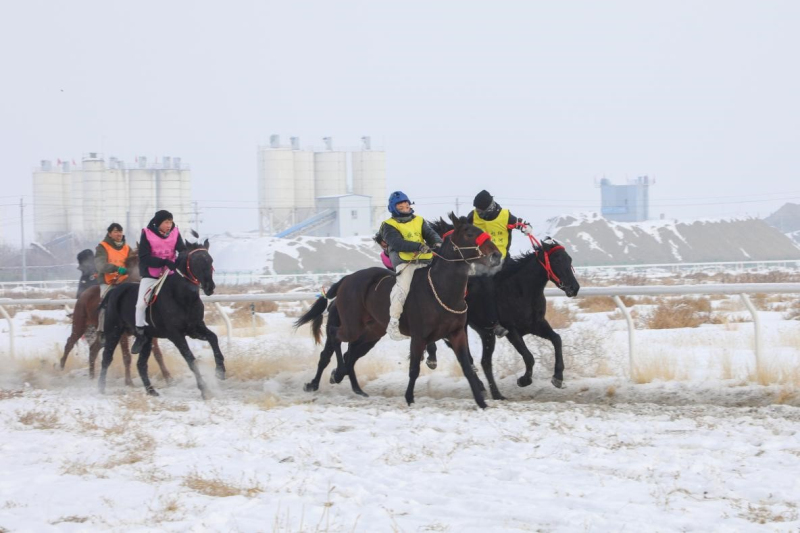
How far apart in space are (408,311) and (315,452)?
3.16 meters

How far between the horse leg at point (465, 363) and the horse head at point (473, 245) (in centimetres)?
71

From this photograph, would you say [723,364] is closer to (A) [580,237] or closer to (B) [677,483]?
(B) [677,483]

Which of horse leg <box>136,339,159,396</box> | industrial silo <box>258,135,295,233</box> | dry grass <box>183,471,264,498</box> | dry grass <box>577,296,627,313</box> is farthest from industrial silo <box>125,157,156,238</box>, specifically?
dry grass <box>183,471,264,498</box>

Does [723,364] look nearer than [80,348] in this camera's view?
Yes

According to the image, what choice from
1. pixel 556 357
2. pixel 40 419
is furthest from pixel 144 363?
pixel 556 357

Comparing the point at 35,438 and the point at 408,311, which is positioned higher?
the point at 408,311

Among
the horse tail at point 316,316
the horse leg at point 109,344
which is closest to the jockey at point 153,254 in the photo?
the horse leg at point 109,344

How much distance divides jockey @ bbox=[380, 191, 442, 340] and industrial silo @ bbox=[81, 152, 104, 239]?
96509 millimetres

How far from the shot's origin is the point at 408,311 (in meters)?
9.95

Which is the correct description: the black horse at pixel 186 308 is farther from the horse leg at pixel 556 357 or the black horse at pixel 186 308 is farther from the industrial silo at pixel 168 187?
the industrial silo at pixel 168 187

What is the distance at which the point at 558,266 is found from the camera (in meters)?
10.3

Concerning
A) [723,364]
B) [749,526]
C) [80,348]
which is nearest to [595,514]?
[749,526]

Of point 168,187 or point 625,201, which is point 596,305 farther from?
point 625,201

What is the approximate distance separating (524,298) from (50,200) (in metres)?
110
